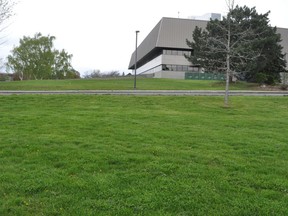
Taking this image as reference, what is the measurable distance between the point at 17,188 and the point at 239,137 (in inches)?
245

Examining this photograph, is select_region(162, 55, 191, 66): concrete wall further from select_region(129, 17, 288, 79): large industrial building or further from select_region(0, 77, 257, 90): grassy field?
select_region(0, 77, 257, 90): grassy field

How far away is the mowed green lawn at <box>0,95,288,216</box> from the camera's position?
431 centimetres

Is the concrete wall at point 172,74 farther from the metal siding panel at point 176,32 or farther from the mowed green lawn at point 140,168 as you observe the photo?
the mowed green lawn at point 140,168

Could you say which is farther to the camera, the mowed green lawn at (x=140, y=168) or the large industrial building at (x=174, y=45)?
the large industrial building at (x=174, y=45)

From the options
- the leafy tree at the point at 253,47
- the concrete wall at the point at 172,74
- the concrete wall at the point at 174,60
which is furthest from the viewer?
the concrete wall at the point at 172,74

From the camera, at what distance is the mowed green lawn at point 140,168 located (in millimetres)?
4309

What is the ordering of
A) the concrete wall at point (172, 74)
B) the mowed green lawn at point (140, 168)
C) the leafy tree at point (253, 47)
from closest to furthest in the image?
the mowed green lawn at point (140, 168)
the leafy tree at point (253, 47)
the concrete wall at point (172, 74)

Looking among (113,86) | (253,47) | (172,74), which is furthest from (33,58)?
(253,47)

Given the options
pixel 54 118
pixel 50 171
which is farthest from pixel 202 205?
pixel 54 118

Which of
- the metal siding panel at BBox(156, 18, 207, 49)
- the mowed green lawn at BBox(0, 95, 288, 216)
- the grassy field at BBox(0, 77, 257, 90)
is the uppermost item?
the metal siding panel at BBox(156, 18, 207, 49)

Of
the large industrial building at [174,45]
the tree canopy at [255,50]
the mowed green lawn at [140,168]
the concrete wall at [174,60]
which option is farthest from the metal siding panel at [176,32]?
the mowed green lawn at [140,168]

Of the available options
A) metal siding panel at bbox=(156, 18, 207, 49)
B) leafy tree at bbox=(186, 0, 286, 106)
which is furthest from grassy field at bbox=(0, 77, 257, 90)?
metal siding panel at bbox=(156, 18, 207, 49)

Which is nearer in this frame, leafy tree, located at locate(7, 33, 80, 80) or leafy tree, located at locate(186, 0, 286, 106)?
leafy tree, located at locate(186, 0, 286, 106)

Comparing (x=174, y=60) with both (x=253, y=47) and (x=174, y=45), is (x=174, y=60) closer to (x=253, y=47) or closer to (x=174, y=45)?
(x=174, y=45)
